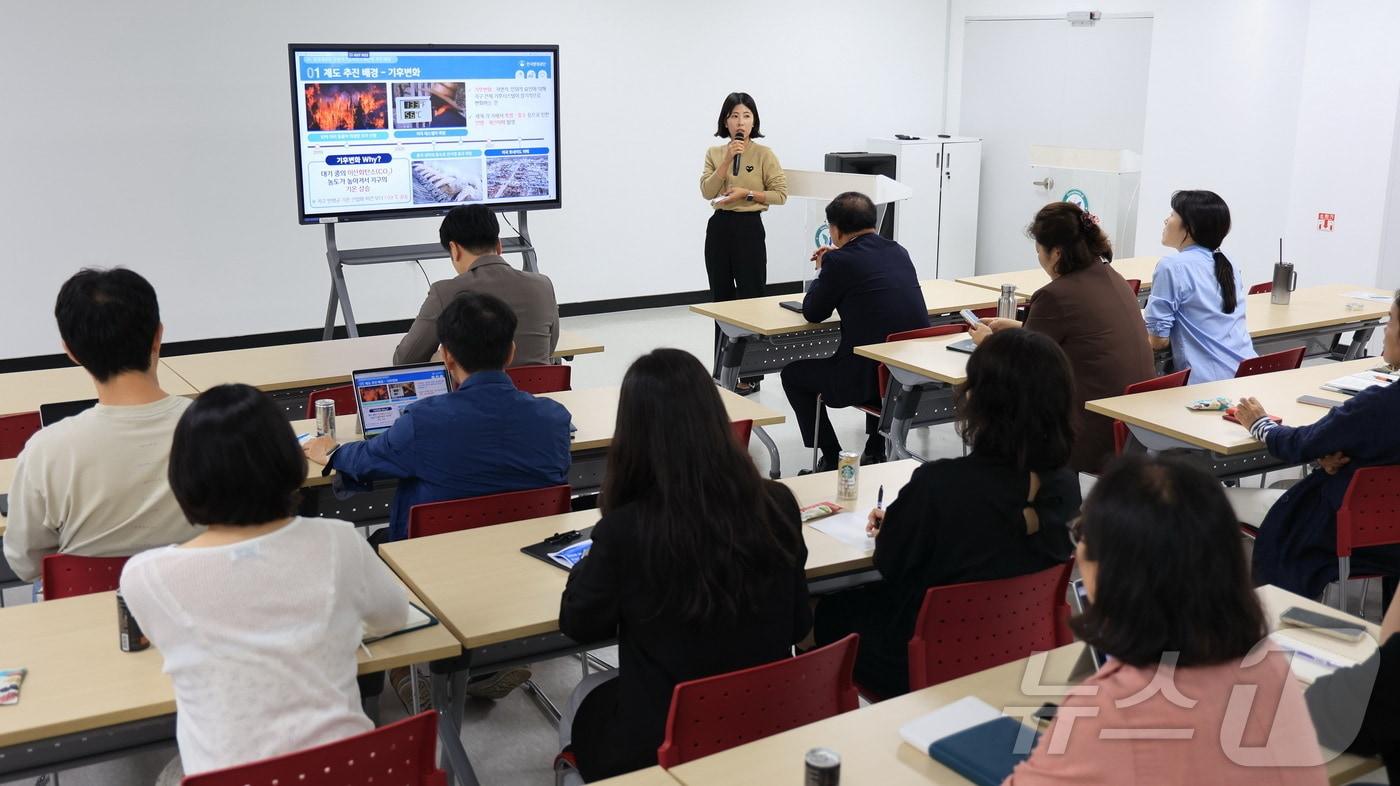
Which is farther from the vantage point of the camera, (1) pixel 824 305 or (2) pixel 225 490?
(1) pixel 824 305

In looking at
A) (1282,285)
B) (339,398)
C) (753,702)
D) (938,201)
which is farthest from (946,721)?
(938,201)

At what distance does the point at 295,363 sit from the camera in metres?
5.17

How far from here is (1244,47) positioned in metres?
8.38

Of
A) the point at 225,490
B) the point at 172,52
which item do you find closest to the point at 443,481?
the point at 225,490

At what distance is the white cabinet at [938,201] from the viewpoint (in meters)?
10.1

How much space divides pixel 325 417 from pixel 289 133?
188 inches

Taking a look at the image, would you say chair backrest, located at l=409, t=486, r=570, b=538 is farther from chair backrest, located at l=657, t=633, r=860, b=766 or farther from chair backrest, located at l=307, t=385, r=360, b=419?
chair backrest, located at l=307, t=385, r=360, b=419

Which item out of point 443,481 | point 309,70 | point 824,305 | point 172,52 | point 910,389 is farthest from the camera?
point 172,52

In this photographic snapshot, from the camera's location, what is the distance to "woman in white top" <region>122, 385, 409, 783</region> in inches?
78.2

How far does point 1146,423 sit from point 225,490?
3.15 metres

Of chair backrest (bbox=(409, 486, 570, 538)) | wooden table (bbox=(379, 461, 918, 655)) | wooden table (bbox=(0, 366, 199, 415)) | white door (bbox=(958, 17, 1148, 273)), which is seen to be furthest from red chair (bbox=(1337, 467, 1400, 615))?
white door (bbox=(958, 17, 1148, 273))

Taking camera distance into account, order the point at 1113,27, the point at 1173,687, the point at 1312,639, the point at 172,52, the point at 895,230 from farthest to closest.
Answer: the point at 895,230 → the point at 1113,27 → the point at 172,52 → the point at 1312,639 → the point at 1173,687

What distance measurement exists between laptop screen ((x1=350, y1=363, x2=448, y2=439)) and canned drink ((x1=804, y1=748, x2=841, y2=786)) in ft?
7.57

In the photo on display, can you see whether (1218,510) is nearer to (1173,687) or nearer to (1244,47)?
(1173,687)
